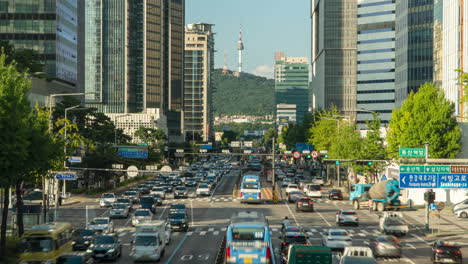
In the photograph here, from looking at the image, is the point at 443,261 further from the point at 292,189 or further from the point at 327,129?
the point at 327,129

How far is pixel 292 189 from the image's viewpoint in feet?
315

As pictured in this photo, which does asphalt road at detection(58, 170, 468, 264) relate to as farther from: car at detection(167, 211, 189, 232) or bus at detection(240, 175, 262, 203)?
bus at detection(240, 175, 262, 203)

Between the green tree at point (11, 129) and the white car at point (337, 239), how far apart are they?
20139 mm

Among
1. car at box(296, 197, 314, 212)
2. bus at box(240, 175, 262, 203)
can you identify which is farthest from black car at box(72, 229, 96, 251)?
bus at box(240, 175, 262, 203)

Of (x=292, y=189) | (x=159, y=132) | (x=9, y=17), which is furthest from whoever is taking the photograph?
(x=159, y=132)

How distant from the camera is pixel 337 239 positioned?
45.6m

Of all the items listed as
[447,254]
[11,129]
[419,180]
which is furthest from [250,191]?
[11,129]

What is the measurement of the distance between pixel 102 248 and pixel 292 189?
56.4m

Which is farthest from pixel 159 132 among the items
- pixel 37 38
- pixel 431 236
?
pixel 431 236

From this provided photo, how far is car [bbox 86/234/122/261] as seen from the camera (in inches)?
1656

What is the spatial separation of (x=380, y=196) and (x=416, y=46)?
307 ft

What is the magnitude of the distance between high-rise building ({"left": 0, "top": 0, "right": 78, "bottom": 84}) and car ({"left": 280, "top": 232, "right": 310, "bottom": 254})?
320ft

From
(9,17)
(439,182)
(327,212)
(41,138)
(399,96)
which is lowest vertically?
(327,212)

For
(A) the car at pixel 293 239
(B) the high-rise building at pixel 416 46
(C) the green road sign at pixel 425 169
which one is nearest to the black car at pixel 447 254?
(A) the car at pixel 293 239
